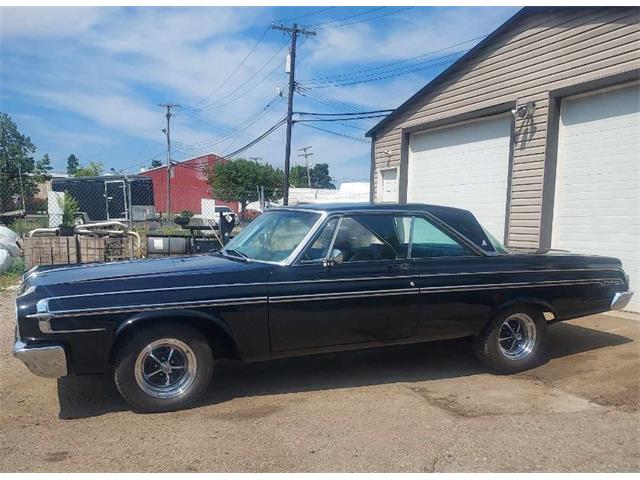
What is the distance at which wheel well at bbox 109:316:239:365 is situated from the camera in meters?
3.71

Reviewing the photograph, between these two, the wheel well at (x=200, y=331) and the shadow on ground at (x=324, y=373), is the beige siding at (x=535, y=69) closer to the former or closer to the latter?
the shadow on ground at (x=324, y=373)

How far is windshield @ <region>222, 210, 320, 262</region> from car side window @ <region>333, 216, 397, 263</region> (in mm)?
273

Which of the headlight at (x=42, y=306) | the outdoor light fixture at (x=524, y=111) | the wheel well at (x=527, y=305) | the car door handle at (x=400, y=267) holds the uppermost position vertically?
the outdoor light fixture at (x=524, y=111)

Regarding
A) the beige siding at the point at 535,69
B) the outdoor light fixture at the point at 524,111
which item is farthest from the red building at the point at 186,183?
the outdoor light fixture at the point at 524,111

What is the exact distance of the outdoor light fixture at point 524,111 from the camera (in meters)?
8.48

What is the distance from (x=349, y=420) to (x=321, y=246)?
1407mm

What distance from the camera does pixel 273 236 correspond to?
4.74m

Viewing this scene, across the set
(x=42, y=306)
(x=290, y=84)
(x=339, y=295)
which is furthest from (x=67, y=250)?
(x=290, y=84)

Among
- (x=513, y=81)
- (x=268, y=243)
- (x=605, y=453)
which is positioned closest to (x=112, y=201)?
(x=513, y=81)

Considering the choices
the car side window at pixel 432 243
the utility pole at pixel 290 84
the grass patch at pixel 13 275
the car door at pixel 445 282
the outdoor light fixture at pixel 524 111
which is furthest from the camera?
the utility pole at pixel 290 84

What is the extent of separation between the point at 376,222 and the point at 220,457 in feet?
7.80

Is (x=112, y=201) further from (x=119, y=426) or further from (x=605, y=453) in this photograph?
(x=605, y=453)

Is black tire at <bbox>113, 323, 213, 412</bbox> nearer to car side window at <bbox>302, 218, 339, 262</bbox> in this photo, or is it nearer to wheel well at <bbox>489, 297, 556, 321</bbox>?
car side window at <bbox>302, 218, 339, 262</bbox>

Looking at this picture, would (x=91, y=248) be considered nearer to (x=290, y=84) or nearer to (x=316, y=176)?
(x=290, y=84)
